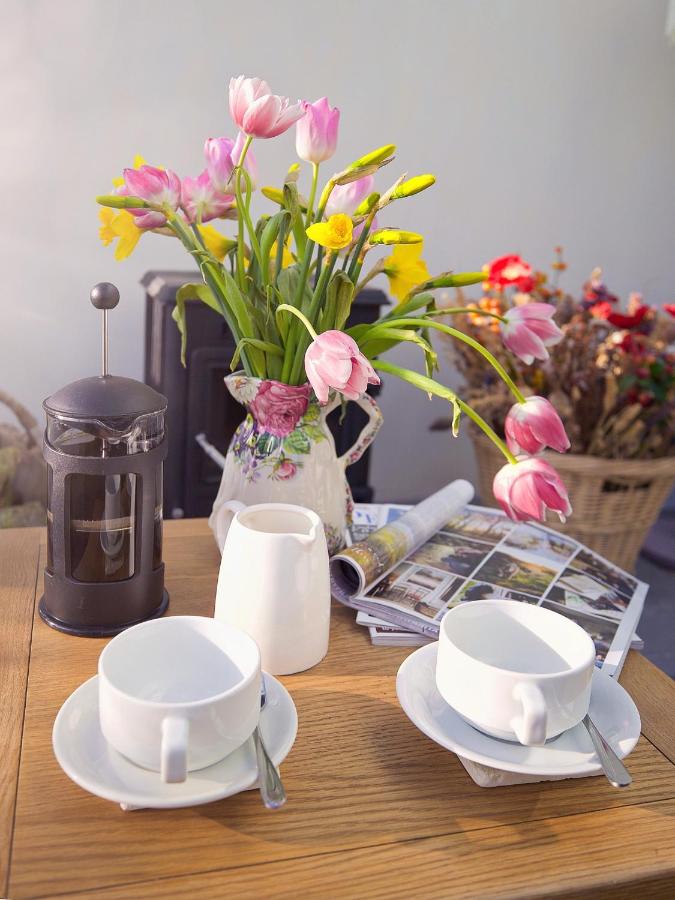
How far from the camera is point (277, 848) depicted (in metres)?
0.61

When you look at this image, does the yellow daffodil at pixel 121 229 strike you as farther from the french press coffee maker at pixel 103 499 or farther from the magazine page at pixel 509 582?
the magazine page at pixel 509 582

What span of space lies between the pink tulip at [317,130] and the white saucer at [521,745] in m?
0.52

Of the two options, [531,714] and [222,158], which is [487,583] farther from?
[222,158]

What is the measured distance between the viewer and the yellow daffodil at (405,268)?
1027mm

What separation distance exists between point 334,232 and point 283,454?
277 millimetres

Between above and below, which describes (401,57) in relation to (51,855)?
above

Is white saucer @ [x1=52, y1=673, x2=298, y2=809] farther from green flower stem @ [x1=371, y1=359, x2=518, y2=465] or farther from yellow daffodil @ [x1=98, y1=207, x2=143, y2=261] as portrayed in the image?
yellow daffodil @ [x1=98, y1=207, x2=143, y2=261]

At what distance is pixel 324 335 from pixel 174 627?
29 cm

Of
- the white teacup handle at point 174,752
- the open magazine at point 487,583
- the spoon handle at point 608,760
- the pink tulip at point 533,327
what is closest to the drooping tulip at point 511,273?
the open magazine at point 487,583

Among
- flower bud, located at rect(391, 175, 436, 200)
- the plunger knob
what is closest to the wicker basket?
flower bud, located at rect(391, 175, 436, 200)

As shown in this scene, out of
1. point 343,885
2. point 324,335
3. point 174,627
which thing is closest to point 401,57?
point 324,335

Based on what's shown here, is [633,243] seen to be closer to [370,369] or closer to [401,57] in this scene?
[401,57]

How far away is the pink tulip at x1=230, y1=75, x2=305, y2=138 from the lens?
2.83 feet

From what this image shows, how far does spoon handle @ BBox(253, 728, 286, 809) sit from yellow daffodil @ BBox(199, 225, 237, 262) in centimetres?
61
